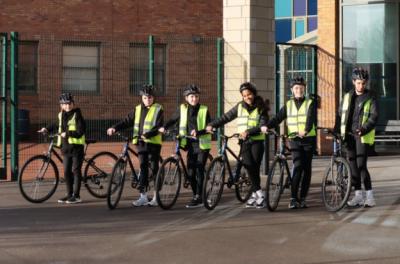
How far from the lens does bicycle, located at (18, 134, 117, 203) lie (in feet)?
34.8

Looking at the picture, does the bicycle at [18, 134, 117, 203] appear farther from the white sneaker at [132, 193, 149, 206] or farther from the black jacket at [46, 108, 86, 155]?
the white sneaker at [132, 193, 149, 206]

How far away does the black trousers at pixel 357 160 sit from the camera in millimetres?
10062

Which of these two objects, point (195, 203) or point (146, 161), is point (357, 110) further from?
point (146, 161)

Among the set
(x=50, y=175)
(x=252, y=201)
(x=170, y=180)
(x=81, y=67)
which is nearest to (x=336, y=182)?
(x=252, y=201)

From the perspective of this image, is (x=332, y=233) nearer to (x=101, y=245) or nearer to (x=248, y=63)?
(x=101, y=245)

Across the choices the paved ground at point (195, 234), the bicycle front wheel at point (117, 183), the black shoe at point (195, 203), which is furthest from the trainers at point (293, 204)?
the bicycle front wheel at point (117, 183)

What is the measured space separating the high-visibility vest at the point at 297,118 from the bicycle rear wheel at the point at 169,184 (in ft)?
5.69

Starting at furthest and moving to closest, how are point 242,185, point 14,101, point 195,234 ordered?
point 14,101
point 242,185
point 195,234

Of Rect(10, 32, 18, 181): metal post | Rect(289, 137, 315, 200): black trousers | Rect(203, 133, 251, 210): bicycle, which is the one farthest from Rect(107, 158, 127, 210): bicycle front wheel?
Rect(10, 32, 18, 181): metal post

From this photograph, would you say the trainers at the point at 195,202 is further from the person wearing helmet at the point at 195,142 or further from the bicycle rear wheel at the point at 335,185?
the bicycle rear wheel at the point at 335,185

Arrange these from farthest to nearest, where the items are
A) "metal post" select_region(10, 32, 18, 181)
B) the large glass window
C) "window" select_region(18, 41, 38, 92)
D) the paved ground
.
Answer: "window" select_region(18, 41, 38, 92) → the large glass window → "metal post" select_region(10, 32, 18, 181) → the paved ground

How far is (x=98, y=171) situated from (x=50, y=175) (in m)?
0.75

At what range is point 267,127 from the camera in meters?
9.84

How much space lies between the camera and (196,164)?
33.7 ft
